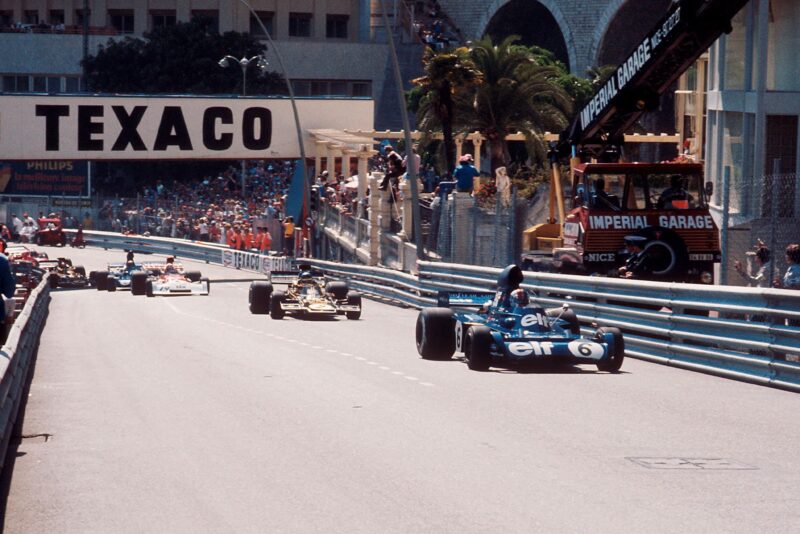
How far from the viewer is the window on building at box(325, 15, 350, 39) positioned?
96.4 meters

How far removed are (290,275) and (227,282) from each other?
17086mm

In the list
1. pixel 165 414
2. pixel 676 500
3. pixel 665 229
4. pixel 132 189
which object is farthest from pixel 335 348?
pixel 132 189

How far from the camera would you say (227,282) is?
161 feet

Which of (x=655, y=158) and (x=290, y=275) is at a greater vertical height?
(x=655, y=158)

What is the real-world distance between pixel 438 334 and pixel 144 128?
39.5 meters

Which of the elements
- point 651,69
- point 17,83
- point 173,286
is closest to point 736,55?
point 651,69

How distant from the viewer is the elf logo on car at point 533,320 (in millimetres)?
16609

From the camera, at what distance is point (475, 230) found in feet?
93.3

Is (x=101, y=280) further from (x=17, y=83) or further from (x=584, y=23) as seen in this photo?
(x=17, y=83)

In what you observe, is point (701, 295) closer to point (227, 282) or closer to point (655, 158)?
point (227, 282)

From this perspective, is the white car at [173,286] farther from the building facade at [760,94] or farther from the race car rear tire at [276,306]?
the building facade at [760,94]

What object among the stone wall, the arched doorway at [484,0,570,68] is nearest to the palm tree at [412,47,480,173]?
the stone wall

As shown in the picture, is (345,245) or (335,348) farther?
(345,245)

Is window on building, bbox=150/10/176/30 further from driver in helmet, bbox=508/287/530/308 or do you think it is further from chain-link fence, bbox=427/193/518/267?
driver in helmet, bbox=508/287/530/308
